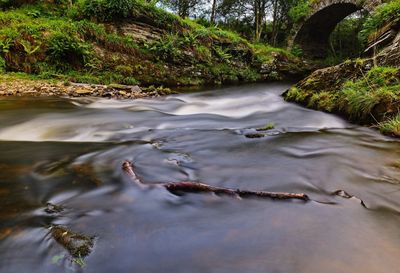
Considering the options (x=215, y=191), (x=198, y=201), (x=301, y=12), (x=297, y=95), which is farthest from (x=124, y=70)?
(x=301, y=12)

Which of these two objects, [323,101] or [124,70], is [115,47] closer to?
[124,70]

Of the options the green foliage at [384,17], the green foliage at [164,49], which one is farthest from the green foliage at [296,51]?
the green foliage at [384,17]

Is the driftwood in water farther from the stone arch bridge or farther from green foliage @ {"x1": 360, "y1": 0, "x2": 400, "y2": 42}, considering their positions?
the stone arch bridge

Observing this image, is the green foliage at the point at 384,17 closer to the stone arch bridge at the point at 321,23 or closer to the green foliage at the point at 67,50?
the stone arch bridge at the point at 321,23

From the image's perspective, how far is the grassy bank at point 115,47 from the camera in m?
9.82

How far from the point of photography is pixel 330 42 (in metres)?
22.7

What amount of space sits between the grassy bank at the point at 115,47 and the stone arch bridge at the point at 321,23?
19.7 ft

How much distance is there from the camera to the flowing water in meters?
1.97

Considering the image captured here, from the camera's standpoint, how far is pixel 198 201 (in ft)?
8.79

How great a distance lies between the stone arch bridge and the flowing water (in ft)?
45.3

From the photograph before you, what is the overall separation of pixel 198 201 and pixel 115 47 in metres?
10.1

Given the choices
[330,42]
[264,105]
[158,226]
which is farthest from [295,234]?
[330,42]

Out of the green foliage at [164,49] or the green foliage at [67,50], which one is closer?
the green foliage at [67,50]

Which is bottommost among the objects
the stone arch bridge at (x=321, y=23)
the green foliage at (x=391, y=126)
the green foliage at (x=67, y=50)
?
the green foliage at (x=391, y=126)
